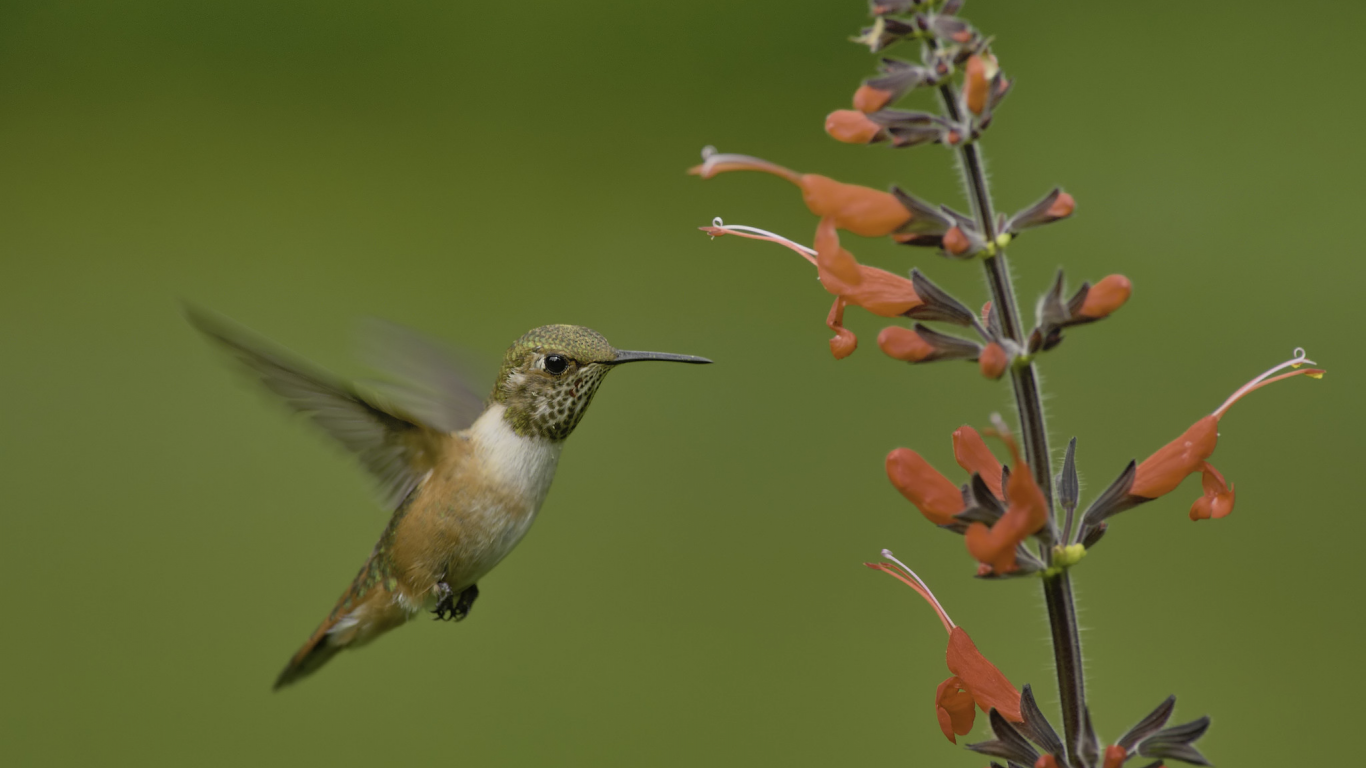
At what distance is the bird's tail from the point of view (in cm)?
145

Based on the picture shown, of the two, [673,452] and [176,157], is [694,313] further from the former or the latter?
[176,157]

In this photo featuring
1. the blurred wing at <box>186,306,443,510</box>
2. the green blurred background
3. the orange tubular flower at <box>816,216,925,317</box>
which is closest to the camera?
the orange tubular flower at <box>816,216,925,317</box>

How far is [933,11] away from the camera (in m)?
0.77

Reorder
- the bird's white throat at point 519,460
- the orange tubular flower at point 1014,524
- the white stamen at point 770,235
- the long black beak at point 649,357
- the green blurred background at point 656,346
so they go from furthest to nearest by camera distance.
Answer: the green blurred background at point 656,346 < the bird's white throat at point 519,460 < the long black beak at point 649,357 < the white stamen at point 770,235 < the orange tubular flower at point 1014,524

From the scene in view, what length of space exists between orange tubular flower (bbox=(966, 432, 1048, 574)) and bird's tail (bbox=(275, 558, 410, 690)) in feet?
2.92

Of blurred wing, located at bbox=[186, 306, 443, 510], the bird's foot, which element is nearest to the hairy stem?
blurred wing, located at bbox=[186, 306, 443, 510]

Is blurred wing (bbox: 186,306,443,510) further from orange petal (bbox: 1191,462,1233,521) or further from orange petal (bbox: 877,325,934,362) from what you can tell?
orange petal (bbox: 1191,462,1233,521)

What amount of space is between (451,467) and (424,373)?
9.3 inches

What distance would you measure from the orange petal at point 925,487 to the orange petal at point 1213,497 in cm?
23

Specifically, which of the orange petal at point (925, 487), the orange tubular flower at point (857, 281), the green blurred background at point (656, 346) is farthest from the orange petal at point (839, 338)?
the green blurred background at point (656, 346)

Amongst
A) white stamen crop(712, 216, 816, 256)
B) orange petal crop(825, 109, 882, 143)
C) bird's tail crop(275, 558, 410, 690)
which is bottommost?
bird's tail crop(275, 558, 410, 690)

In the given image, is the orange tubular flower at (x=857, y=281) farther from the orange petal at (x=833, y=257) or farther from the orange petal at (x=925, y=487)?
the orange petal at (x=925, y=487)

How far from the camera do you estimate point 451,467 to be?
4.54ft

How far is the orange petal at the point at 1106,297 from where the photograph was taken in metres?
0.78
